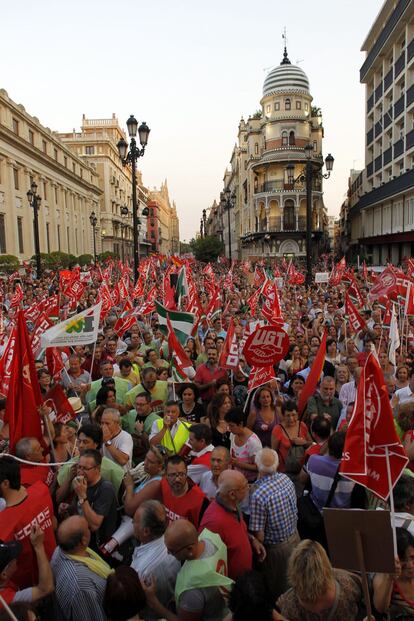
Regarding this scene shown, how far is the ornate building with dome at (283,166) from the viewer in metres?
59.4

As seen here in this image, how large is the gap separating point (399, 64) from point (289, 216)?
23138 mm

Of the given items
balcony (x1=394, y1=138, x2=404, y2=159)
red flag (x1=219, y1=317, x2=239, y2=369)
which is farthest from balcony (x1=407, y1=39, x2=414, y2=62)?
red flag (x1=219, y1=317, x2=239, y2=369)

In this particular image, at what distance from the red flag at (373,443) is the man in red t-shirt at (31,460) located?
2.55 m

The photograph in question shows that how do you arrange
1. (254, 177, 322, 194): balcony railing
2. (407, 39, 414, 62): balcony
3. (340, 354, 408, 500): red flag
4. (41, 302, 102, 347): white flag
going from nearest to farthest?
(340, 354, 408, 500): red flag
(41, 302, 102, 347): white flag
(407, 39, 414, 62): balcony
(254, 177, 322, 194): balcony railing

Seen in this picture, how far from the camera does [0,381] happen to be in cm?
691

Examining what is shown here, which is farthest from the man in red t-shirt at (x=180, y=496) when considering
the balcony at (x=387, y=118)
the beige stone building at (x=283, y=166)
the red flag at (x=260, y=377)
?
the beige stone building at (x=283, y=166)

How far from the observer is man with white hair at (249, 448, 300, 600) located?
3803 millimetres

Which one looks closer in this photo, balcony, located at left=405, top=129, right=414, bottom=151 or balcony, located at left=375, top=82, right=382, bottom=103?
balcony, located at left=405, top=129, right=414, bottom=151

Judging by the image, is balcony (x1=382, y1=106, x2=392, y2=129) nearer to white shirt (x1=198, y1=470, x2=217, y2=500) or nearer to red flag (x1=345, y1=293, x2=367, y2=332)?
red flag (x1=345, y1=293, x2=367, y2=332)

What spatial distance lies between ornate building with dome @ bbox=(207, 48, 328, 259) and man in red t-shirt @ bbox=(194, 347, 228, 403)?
5087cm

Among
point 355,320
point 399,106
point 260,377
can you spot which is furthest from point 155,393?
point 399,106

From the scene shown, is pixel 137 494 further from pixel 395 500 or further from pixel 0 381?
pixel 0 381

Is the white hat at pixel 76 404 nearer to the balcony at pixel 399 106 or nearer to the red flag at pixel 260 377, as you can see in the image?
the red flag at pixel 260 377

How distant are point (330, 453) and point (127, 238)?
95364 mm
